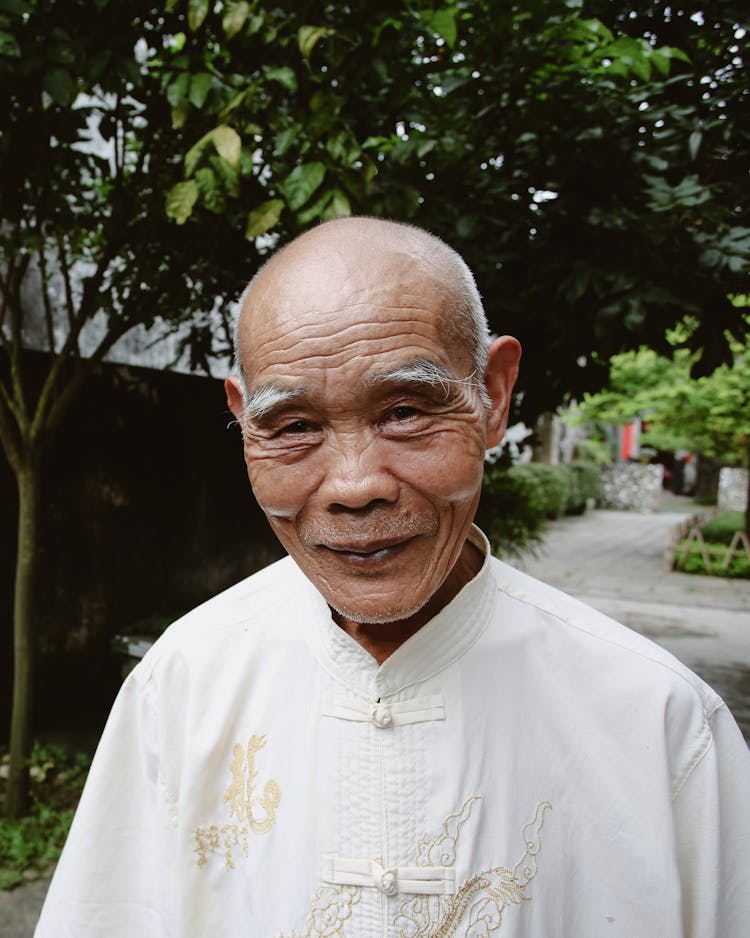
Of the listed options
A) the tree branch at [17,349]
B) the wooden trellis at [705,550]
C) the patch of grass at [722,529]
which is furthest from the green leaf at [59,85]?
the patch of grass at [722,529]

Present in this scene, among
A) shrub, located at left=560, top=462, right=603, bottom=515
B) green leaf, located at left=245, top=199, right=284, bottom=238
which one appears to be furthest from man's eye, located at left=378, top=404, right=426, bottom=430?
shrub, located at left=560, top=462, right=603, bottom=515

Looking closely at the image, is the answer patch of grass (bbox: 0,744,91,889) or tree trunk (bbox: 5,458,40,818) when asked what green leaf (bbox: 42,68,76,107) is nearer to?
tree trunk (bbox: 5,458,40,818)

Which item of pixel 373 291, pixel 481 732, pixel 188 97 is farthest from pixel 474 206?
pixel 481 732

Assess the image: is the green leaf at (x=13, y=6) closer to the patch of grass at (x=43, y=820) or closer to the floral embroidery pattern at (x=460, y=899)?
the floral embroidery pattern at (x=460, y=899)

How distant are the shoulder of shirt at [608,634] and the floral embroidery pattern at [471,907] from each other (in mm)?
377

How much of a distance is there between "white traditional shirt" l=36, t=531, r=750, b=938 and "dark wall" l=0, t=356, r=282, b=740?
11.3ft

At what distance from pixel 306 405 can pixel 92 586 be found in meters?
4.25

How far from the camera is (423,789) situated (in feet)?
3.90

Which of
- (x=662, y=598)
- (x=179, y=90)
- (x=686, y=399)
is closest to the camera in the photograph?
(x=179, y=90)

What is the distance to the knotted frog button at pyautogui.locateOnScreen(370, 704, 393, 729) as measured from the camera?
4.04 feet

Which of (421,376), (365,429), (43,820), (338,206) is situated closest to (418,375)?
(421,376)

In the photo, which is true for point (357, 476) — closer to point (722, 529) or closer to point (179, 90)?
point (179, 90)

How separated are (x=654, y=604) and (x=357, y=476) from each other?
9.80 metres

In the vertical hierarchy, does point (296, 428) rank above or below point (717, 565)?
above
